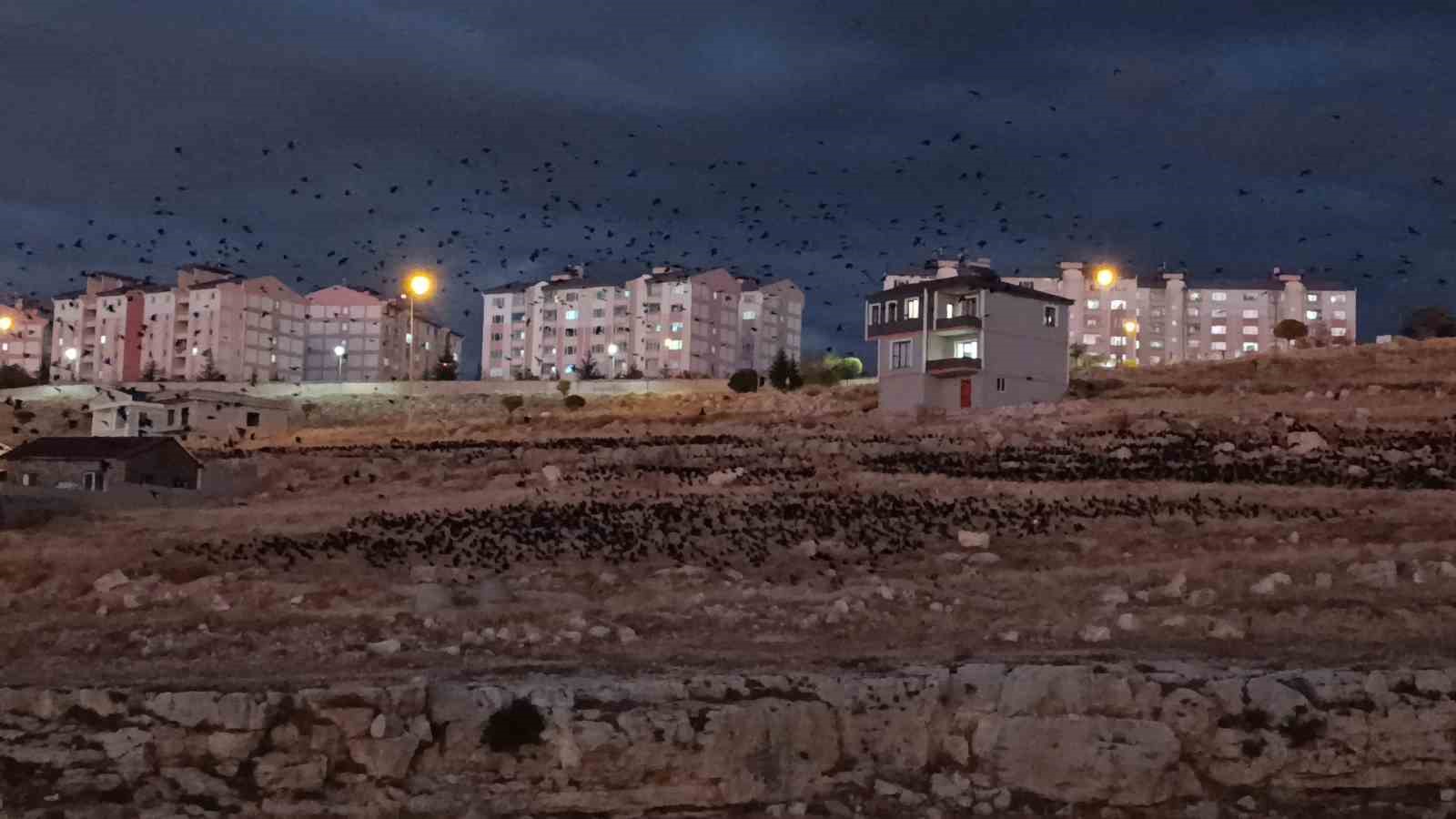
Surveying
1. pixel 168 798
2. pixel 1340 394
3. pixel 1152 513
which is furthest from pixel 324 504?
pixel 1340 394

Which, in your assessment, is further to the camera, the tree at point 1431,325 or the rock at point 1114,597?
the tree at point 1431,325

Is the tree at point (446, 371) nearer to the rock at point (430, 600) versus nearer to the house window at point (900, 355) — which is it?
the house window at point (900, 355)

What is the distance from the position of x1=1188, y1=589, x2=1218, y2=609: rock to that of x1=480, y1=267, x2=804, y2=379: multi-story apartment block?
302ft

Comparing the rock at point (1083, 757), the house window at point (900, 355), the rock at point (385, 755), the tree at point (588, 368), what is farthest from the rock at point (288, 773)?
the tree at point (588, 368)

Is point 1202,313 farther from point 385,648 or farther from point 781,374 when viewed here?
point 385,648

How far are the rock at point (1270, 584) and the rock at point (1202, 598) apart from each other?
61cm

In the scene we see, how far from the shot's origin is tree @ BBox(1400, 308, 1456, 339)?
3971 inches

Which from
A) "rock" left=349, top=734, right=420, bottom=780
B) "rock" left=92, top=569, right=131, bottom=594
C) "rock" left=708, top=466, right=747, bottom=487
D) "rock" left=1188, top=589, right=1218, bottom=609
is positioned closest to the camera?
"rock" left=349, top=734, right=420, bottom=780

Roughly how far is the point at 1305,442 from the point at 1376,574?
822 inches

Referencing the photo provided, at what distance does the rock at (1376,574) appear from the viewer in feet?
69.6

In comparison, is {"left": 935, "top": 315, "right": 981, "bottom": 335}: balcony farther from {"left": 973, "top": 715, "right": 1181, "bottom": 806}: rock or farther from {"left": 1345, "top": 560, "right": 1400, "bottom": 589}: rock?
{"left": 973, "top": 715, "right": 1181, "bottom": 806}: rock

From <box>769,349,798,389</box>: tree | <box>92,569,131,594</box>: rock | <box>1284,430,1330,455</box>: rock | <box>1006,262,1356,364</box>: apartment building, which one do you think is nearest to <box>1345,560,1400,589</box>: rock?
<box>1284,430,1330,455</box>: rock

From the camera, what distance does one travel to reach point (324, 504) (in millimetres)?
34906

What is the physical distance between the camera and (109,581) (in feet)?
76.6
